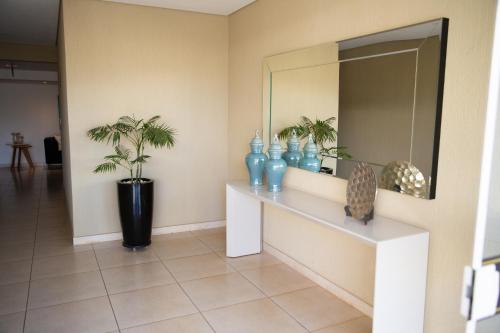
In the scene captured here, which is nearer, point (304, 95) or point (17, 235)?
point (304, 95)

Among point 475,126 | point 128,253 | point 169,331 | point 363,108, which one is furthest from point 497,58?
point 128,253

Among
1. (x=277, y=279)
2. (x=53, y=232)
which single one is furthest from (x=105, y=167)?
(x=277, y=279)

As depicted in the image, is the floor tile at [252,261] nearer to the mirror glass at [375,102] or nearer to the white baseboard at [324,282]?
the white baseboard at [324,282]

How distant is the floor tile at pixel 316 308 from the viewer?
112 inches

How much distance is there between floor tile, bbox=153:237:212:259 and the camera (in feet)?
13.6

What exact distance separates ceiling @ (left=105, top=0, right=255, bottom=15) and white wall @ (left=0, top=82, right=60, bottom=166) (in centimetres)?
836

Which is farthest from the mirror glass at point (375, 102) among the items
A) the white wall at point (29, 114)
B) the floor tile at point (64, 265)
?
the white wall at point (29, 114)

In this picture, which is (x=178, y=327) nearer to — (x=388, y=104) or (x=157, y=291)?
(x=157, y=291)

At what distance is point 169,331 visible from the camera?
2686 mm

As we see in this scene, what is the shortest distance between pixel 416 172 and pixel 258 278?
5.68ft

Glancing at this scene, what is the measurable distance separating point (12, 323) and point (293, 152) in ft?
8.27

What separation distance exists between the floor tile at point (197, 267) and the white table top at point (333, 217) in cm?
76

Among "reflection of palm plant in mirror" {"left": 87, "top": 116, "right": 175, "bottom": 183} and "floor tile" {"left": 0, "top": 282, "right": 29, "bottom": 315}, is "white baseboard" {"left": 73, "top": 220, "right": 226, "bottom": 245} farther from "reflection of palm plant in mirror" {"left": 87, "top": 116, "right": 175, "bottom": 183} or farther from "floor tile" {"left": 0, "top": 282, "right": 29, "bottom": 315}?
"floor tile" {"left": 0, "top": 282, "right": 29, "bottom": 315}

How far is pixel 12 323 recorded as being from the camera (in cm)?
278
